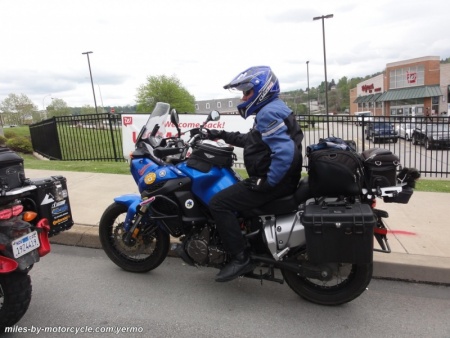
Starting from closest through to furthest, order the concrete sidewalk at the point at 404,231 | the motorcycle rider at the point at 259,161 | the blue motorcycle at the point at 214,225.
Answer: the blue motorcycle at the point at 214,225 < the motorcycle rider at the point at 259,161 < the concrete sidewalk at the point at 404,231

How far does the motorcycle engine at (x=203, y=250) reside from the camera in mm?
3045

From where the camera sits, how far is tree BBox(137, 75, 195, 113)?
4518 centimetres

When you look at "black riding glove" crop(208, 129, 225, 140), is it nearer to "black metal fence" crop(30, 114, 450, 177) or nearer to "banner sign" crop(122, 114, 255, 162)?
"banner sign" crop(122, 114, 255, 162)

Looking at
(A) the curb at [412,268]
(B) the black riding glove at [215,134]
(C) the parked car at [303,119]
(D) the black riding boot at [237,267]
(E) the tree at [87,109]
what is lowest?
(A) the curb at [412,268]

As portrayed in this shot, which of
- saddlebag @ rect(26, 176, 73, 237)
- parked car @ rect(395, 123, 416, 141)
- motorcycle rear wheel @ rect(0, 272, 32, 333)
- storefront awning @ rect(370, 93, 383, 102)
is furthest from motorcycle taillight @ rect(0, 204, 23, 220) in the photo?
storefront awning @ rect(370, 93, 383, 102)

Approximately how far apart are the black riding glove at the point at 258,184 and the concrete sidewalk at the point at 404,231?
5.13 ft

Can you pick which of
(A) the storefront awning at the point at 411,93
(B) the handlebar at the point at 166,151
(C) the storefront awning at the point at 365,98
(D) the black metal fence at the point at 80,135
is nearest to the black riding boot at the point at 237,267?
(B) the handlebar at the point at 166,151

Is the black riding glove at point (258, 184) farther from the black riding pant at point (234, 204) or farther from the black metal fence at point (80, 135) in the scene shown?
the black metal fence at point (80, 135)

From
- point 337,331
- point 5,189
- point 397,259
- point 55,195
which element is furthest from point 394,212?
point 5,189

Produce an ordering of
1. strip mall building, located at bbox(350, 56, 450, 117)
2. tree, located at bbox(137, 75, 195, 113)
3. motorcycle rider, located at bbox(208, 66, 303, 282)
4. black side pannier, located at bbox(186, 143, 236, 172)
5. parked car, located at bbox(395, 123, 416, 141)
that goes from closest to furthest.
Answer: motorcycle rider, located at bbox(208, 66, 303, 282)
black side pannier, located at bbox(186, 143, 236, 172)
parked car, located at bbox(395, 123, 416, 141)
strip mall building, located at bbox(350, 56, 450, 117)
tree, located at bbox(137, 75, 195, 113)

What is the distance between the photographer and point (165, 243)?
11.4 feet

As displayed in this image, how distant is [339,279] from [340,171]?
1.00 metres

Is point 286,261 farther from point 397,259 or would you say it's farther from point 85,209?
point 85,209

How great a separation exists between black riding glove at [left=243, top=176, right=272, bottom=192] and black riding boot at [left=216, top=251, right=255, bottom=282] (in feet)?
1.87
